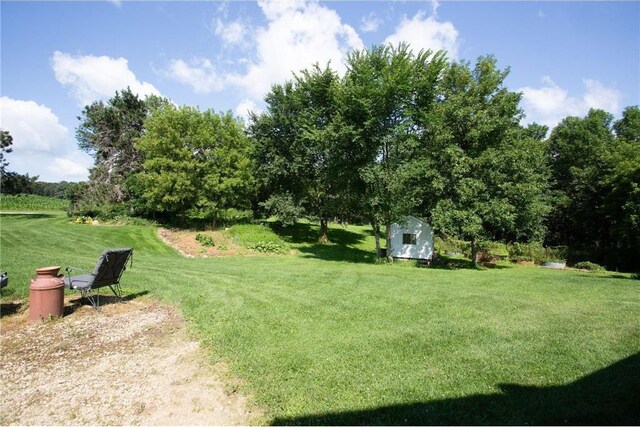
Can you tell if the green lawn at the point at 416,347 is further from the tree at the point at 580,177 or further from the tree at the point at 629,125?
the tree at the point at 629,125

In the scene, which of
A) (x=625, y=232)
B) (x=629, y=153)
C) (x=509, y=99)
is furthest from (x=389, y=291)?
(x=629, y=153)

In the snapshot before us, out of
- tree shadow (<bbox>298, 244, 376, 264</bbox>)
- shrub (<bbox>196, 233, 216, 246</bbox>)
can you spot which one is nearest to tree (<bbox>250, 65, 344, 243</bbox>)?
tree shadow (<bbox>298, 244, 376, 264</bbox>)

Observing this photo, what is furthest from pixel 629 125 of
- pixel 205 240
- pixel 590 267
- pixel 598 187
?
pixel 205 240

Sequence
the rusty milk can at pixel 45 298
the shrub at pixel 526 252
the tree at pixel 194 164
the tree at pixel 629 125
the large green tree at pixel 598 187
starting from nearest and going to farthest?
the rusty milk can at pixel 45 298 → the large green tree at pixel 598 187 → the tree at pixel 194 164 → the shrub at pixel 526 252 → the tree at pixel 629 125

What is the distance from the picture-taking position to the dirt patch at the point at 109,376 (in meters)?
3.70

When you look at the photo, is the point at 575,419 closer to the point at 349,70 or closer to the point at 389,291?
the point at 389,291

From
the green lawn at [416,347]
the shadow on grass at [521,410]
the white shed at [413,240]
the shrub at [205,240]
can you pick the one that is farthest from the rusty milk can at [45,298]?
the white shed at [413,240]

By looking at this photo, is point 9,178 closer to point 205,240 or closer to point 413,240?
point 205,240

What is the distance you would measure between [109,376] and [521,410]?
16.1 ft

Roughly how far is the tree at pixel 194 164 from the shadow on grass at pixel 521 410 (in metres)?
25.9

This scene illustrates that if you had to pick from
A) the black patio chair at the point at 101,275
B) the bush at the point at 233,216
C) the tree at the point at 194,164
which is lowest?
the black patio chair at the point at 101,275

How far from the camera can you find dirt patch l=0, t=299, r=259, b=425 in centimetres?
370

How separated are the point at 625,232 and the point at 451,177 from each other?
17463 millimetres

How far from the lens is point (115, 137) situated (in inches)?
1362
